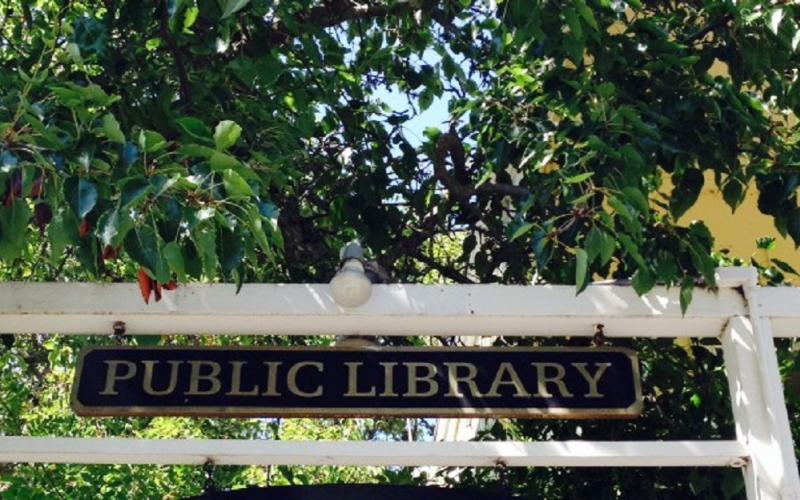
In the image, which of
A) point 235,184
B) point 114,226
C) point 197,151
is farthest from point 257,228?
point 114,226

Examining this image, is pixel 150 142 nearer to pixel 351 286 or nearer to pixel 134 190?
pixel 134 190

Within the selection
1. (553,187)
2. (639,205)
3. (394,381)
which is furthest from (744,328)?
(394,381)

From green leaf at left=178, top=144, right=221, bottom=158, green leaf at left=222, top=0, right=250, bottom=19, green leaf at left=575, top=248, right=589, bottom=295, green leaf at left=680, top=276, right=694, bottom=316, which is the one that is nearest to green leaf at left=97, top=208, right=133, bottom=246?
green leaf at left=178, top=144, right=221, bottom=158

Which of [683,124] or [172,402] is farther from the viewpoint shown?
[683,124]

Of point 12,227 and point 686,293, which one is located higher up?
point 686,293

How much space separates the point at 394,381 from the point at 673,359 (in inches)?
78.5

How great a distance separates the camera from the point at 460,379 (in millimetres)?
3750

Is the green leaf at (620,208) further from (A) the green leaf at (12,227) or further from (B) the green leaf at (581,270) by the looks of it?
(A) the green leaf at (12,227)

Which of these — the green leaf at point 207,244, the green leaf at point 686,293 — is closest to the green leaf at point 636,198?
the green leaf at point 686,293

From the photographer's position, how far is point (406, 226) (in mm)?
5715

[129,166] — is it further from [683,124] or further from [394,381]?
[683,124]

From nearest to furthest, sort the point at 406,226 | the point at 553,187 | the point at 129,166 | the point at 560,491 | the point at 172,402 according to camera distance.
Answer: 1. the point at 129,166
2. the point at 172,402
3. the point at 553,187
4. the point at 560,491
5. the point at 406,226

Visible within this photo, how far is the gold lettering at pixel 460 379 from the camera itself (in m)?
3.73

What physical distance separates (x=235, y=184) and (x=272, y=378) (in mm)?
895
